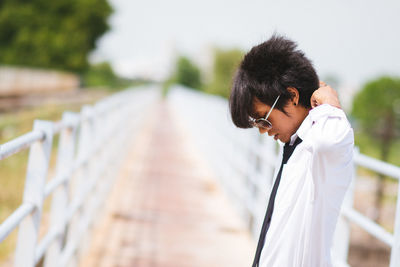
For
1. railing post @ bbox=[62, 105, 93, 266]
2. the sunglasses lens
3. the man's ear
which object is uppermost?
the man's ear

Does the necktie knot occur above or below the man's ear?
below

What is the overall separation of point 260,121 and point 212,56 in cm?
9306

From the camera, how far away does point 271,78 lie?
169 centimetres

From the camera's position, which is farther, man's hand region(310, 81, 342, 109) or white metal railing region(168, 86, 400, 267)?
white metal railing region(168, 86, 400, 267)

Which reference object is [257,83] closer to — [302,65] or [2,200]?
[302,65]

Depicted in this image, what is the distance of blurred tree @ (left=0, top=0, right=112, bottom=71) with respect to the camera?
37.6 metres

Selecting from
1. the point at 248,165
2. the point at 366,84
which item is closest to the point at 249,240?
the point at 248,165

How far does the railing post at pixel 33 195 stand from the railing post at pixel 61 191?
62cm

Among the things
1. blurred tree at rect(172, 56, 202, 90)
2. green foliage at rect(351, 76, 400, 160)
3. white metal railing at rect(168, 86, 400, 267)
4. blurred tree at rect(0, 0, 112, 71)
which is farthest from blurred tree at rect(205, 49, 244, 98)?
white metal railing at rect(168, 86, 400, 267)

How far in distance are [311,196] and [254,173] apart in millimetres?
4104

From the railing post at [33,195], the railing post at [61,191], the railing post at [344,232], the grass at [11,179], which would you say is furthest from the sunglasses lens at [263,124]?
the grass at [11,179]

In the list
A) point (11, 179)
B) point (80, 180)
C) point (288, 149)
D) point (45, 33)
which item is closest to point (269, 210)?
point (288, 149)

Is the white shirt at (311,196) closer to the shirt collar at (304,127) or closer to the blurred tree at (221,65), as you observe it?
the shirt collar at (304,127)

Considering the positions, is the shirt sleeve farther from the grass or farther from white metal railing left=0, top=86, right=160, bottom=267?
the grass
